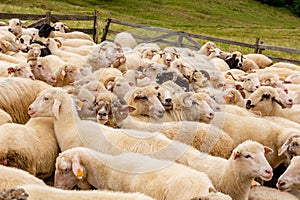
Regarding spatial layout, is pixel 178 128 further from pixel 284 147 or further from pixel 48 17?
pixel 48 17

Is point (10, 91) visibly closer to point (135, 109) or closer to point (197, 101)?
point (135, 109)

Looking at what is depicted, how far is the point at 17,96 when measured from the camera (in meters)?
6.21

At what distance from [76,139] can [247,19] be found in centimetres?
4341

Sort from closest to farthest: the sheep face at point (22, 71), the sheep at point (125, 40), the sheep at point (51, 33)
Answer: the sheep face at point (22, 71), the sheep at point (51, 33), the sheep at point (125, 40)

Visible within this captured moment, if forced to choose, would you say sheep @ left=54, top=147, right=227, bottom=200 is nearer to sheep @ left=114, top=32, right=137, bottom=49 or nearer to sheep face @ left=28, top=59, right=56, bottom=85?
sheep face @ left=28, top=59, right=56, bottom=85

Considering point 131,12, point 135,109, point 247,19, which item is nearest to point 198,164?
point 135,109

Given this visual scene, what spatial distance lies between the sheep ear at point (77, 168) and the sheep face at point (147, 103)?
170 cm

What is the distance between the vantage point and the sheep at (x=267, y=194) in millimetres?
5188

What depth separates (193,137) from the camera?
18.0 feet

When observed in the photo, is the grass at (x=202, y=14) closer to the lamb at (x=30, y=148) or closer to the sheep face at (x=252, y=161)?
the lamb at (x=30, y=148)

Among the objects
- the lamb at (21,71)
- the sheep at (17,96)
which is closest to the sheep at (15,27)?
the lamb at (21,71)

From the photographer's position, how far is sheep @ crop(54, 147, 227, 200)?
13.4ft

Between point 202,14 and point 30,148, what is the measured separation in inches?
1640

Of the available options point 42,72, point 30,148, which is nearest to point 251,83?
point 42,72
